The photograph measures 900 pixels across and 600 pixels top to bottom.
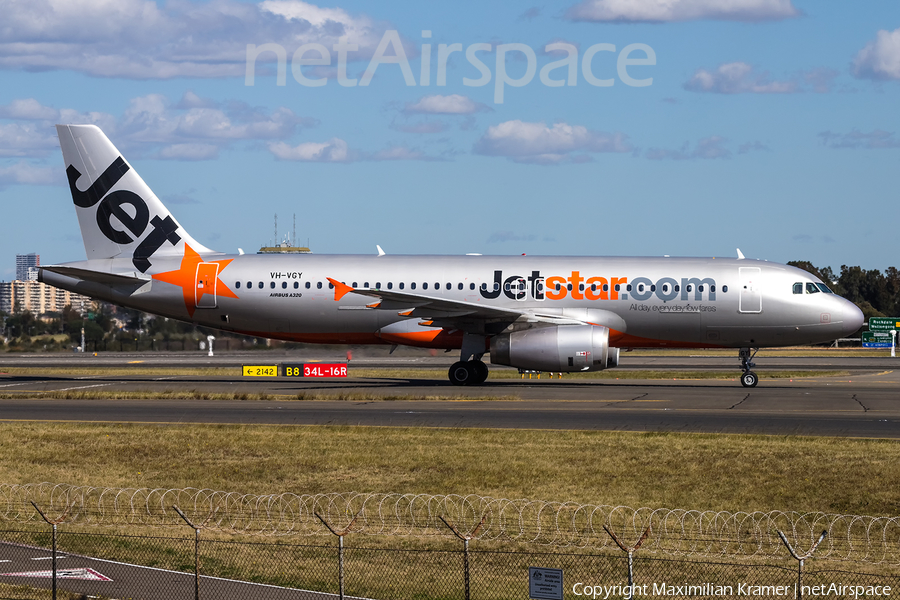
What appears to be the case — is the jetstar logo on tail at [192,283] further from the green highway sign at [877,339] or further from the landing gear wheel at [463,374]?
the green highway sign at [877,339]

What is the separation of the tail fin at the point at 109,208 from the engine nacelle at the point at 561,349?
14.8 meters

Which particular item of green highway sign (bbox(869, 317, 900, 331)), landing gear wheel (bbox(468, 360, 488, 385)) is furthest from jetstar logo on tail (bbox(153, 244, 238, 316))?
green highway sign (bbox(869, 317, 900, 331))

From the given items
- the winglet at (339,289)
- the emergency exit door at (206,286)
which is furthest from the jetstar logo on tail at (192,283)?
the winglet at (339,289)

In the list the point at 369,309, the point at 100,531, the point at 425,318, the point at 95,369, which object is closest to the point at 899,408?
the point at 425,318

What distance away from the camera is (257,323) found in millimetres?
41312

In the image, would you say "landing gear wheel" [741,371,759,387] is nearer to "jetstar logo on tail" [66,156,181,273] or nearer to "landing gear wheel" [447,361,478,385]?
"landing gear wheel" [447,361,478,385]

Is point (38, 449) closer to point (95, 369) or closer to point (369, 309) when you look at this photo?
point (369, 309)

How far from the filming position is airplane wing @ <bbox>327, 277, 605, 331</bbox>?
37.3m

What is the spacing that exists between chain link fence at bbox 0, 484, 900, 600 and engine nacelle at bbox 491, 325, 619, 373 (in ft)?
64.0

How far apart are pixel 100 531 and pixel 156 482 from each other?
384 cm

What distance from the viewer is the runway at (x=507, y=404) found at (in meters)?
28.1

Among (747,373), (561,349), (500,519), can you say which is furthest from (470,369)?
(500,519)

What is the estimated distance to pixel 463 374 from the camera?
40.2 m

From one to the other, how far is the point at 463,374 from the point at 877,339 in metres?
54.2
